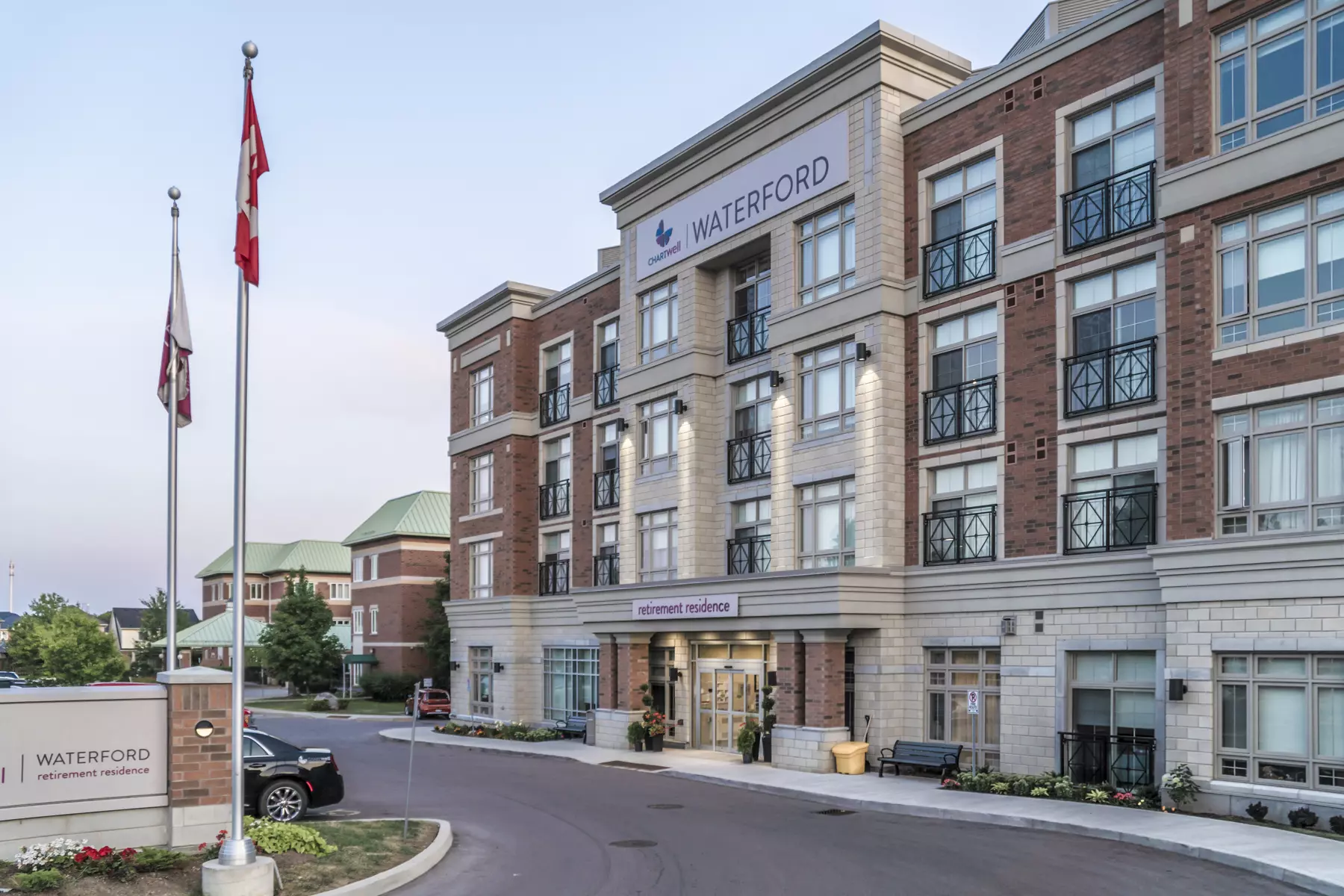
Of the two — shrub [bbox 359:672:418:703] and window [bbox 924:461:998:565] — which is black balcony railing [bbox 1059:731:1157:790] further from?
shrub [bbox 359:672:418:703]

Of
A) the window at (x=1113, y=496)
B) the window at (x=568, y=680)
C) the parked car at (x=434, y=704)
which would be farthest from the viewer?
the parked car at (x=434, y=704)

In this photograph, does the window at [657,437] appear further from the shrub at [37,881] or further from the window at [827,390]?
the shrub at [37,881]

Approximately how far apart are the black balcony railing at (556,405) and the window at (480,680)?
342 inches

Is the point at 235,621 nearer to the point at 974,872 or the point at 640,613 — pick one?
the point at 974,872

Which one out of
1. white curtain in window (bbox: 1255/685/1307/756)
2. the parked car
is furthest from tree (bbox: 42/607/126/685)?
white curtain in window (bbox: 1255/685/1307/756)

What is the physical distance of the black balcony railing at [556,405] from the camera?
4059 centimetres

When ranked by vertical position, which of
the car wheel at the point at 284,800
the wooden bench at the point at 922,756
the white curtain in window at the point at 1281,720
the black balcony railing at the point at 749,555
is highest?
the black balcony railing at the point at 749,555

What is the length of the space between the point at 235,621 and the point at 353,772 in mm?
16328

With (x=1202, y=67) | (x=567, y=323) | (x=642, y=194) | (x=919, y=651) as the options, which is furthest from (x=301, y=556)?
(x=1202, y=67)

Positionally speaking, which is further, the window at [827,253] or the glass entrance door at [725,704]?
the glass entrance door at [725,704]

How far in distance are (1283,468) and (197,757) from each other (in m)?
16.6

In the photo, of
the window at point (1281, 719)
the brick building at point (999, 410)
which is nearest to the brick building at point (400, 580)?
the brick building at point (999, 410)

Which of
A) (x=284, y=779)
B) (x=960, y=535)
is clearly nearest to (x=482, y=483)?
(x=960, y=535)

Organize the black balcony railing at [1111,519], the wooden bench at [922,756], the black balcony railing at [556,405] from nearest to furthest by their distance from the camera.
Answer: the black balcony railing at [1111,519]
the wooden bench at [922,756]
the black balcony railing at [556,405]
